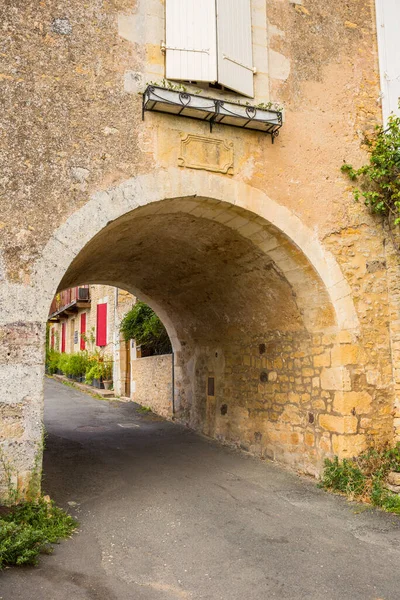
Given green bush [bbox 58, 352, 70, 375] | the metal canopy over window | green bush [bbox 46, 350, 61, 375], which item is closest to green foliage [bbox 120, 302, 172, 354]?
green bush [bbox 58, 352, 70, 375]

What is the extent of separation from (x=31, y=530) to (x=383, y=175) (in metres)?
5.23

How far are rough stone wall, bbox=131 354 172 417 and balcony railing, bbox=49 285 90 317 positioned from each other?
22.9 ft

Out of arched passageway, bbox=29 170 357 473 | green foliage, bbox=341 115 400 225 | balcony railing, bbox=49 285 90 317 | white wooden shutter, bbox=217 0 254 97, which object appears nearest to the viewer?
white wooden shutter, bbox=217 0 254 97

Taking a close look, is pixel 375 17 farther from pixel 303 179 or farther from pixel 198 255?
pixel 198 255

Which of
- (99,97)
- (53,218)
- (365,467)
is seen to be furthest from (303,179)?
(365,467)

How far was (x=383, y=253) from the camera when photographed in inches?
244

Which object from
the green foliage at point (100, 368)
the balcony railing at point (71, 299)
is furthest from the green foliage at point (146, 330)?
the balcony railing at point (71, 299)

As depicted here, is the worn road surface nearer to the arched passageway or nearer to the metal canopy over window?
the arched passageway

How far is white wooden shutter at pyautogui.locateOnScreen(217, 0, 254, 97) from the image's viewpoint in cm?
548

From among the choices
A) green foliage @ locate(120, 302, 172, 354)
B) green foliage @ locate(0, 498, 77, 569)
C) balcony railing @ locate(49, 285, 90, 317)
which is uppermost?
balcony railing @ locate(49, 285, 90, 317)

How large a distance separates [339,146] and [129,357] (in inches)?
421

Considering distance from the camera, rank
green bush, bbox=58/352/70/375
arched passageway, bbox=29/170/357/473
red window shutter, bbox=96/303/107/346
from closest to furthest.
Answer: arched passageway, bbox=29/170/357/473 → red window shutter, bbox=96/303/107/346 → green bush, bbox=58/352/70/375

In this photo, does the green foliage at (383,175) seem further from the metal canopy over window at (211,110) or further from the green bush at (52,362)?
the green bush at (52,362)

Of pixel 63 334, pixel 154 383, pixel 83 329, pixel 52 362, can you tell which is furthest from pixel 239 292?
pixel 63 334
